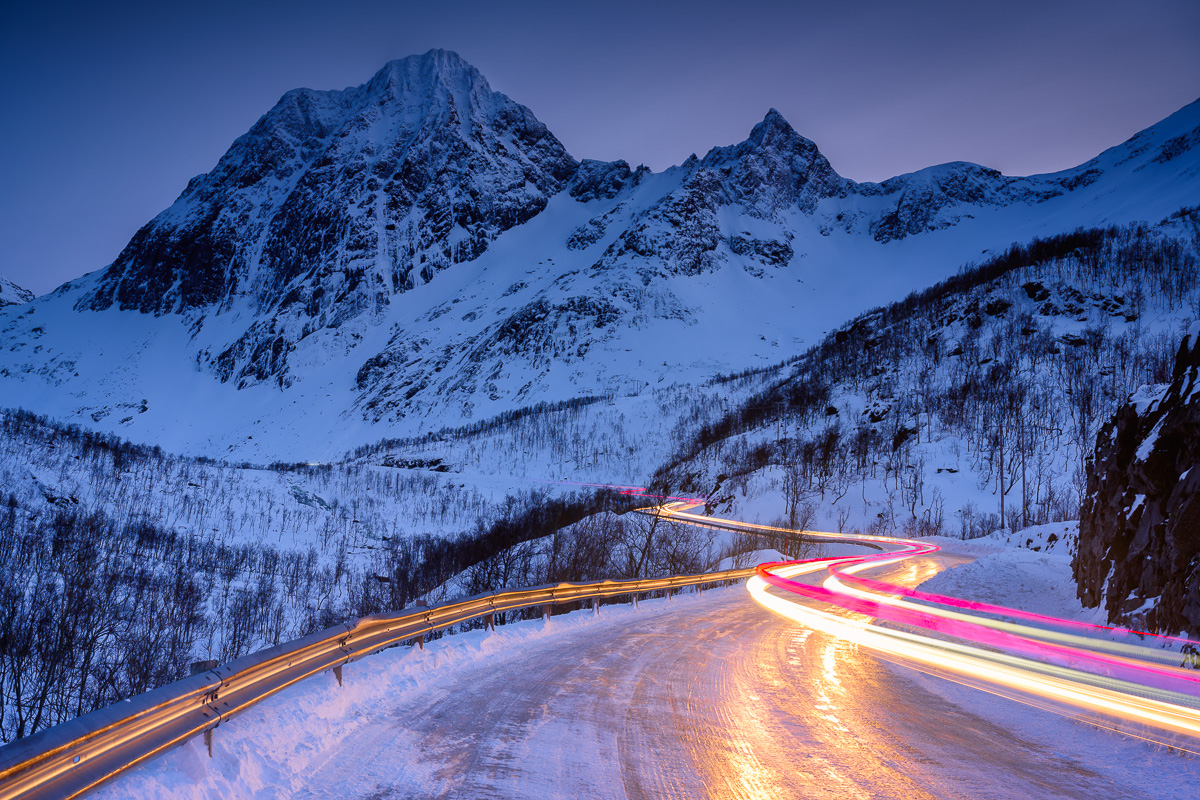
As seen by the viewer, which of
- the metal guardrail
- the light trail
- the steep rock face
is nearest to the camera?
the metal guardrail

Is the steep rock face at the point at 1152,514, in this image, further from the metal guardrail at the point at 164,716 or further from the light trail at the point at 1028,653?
the metal guardrail at the point at 164,716

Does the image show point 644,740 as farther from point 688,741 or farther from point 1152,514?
point 1152,514

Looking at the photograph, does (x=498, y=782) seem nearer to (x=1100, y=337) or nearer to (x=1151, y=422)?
(x=1151, y=422)

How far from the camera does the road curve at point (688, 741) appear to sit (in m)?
5.07

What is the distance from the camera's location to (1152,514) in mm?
10344

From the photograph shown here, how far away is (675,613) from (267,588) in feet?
119

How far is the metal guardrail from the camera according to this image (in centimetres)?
337

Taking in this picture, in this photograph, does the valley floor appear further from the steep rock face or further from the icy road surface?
the steep rock face

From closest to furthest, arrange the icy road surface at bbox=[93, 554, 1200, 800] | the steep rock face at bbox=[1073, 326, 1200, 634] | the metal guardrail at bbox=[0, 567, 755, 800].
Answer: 1. the metal guardrail at bbox=[0, 567, 755, 800]
2. the icy road surface at bbox=[93, 554, 1200, 800]
3. the steep rock face at bbox=[1073, 326, 1200, 634]

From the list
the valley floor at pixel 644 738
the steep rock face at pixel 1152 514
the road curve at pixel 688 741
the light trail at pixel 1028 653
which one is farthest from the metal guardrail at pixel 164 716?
the steep rock face at pixel 1152 514

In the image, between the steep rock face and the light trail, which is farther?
the steep rock face

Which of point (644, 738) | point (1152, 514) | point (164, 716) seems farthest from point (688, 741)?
point (1152, 514)

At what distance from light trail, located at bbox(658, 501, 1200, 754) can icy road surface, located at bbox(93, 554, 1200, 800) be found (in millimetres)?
665

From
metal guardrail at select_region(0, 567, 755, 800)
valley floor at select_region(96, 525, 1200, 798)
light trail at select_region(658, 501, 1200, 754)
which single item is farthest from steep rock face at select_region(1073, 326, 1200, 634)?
metal guardrail at select_region(0, 567, 755, 800)
